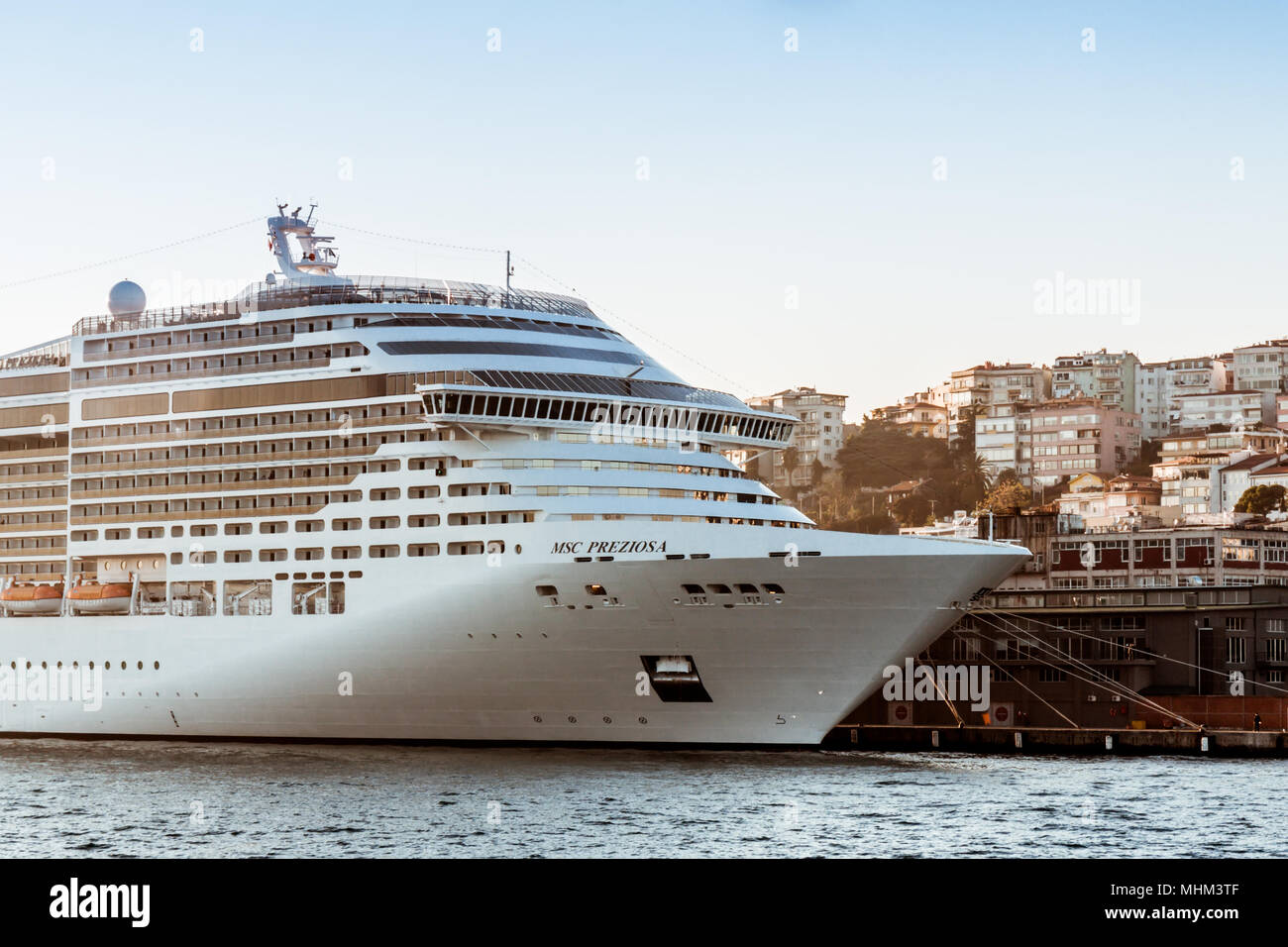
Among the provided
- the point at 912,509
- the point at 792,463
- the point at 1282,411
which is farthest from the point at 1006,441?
the point at 1282,411

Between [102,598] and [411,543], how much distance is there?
11.4m

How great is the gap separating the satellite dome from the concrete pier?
26.2m

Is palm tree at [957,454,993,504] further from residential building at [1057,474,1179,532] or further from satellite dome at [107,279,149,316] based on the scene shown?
satellite dome at [107,279,149,316]

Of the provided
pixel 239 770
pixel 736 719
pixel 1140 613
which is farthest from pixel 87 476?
pixel 1140 613

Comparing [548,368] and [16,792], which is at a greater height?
[548,368]

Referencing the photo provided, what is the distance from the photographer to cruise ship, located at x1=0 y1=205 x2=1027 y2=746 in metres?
38.8

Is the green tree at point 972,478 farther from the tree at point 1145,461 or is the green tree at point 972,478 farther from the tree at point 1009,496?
the tree at point 1145,461

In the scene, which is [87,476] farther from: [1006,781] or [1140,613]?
[1140,613]

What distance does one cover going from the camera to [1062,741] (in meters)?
52.6

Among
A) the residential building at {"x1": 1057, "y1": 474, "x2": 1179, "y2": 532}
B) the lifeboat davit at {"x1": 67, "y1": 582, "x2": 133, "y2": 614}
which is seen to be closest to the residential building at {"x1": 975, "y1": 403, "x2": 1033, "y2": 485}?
the residential building at {"x1": 1057, "y1": 474, "x2": 1179, "y2": 532}

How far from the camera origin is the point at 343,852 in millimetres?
28703

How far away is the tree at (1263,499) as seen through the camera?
114 meters

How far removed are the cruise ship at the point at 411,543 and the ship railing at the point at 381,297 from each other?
0.09 m
